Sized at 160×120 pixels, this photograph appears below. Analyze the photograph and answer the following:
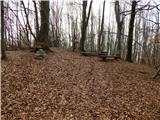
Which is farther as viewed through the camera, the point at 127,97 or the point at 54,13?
the point at 54,13

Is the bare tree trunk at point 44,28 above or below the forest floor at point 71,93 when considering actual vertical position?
above

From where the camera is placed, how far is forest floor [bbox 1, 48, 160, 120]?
227 inches

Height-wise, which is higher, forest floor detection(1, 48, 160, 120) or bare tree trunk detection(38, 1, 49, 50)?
bare tree trunk detection(38, 1, 49, 50)

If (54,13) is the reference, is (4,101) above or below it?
below

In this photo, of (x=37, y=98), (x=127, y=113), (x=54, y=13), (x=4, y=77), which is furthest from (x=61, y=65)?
(x=54, y=13)

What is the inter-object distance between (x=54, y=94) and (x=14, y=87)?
132cm

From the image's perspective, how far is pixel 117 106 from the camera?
644 cm

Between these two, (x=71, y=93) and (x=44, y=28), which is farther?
(x=44, y=28)

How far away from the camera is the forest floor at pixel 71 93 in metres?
5.75

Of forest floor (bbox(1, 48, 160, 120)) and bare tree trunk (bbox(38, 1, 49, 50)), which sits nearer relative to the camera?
forest floor (bbox(1, 48, 160, 120))

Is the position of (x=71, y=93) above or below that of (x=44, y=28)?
below

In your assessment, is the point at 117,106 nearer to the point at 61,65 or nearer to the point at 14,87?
the point at 14,87

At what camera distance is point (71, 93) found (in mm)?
7004

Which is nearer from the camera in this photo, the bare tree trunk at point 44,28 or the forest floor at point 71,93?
the forest floor at point 71,93
